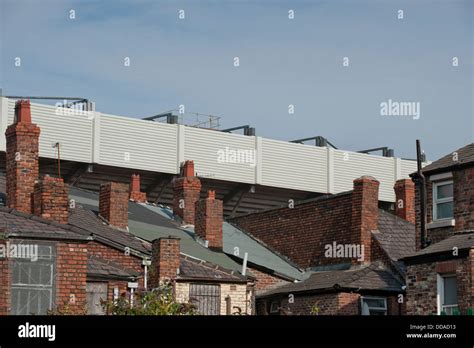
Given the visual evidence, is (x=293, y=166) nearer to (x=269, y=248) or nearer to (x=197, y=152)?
(x=197, y=152)

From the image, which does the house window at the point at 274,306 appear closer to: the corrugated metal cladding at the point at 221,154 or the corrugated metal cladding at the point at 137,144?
the corrugated metal cladding at the point at 137,144

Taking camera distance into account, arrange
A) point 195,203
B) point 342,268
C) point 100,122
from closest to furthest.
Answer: point 342,268 < point 195,203 < point 100,122

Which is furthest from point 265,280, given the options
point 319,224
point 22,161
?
point 22,161

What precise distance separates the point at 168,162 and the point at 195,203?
82.2 feet

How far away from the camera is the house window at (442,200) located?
112 ft

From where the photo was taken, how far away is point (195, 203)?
43.5m

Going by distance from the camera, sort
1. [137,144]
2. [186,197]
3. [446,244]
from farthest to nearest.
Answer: [137,144] < [186,197] < [446,244]

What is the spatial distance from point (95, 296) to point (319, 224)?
13.4 meters

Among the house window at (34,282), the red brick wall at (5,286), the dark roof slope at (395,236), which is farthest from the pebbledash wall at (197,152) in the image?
the red brick wall at (5,286)

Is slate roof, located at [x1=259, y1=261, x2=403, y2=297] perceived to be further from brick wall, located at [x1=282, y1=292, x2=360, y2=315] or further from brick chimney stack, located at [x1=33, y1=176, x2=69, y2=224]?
brick chimney stack, located at [x1=33, y1=176, x2=69, y2=224]

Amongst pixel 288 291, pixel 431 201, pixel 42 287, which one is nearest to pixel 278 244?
pixel 288 291

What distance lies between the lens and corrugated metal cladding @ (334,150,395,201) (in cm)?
7400

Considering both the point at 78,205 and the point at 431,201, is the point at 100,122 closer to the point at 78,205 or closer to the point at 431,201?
the point at 78,205

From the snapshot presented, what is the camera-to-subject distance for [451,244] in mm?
31375
